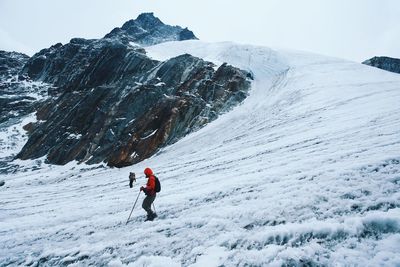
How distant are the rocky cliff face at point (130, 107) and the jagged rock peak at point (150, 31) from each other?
59.2m

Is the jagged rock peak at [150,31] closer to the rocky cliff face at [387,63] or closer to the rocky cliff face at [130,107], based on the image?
the rocky cliff face at [130,107]

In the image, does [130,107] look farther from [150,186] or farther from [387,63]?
[387,63]

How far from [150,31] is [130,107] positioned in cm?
9679

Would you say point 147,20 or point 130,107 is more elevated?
point 147,20

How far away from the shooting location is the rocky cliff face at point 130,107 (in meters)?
34.3

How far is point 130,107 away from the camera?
135 ft

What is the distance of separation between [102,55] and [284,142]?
56.1 meters

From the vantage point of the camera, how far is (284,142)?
57.2ft

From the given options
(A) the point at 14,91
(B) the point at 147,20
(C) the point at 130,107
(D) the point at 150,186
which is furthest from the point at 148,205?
(B) the point at 147,20

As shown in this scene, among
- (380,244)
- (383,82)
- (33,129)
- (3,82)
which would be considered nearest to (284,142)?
(380,244)

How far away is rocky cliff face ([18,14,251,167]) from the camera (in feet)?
113

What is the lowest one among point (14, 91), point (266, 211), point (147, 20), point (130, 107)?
point (266, 211)

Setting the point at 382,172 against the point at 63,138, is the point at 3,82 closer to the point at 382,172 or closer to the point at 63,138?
the point at 63,138

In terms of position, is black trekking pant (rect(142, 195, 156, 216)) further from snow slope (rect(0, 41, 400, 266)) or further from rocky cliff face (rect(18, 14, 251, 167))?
rocky cliff face (rect(18, 14, 251, 167))
